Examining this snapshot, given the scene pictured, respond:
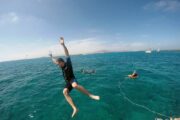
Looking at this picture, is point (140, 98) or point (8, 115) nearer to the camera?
point (8, 115)

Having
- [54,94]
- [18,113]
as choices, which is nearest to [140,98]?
[54,94]

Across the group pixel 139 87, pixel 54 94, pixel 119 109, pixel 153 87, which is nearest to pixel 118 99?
pixel 119 109

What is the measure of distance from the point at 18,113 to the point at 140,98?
16.3 meters

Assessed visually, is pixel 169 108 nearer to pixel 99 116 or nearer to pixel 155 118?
pixel 155 118

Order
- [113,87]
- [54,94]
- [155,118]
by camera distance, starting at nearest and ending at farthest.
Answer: [155,118], [54,94], [113,87]

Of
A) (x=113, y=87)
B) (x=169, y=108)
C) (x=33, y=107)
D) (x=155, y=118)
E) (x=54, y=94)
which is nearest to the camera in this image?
(x=155, y=118)

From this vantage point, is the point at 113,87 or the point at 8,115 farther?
the point at 113,87

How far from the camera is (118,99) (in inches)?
778

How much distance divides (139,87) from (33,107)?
17.3 meters

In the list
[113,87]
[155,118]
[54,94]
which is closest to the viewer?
[155,118]

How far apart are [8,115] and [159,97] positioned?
66.3ft

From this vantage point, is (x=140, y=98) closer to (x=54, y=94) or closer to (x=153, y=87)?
(x=153, y=87)

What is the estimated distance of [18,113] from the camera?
17.7 m

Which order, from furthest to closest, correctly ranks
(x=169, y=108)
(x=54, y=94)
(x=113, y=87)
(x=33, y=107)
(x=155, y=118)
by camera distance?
(x=113, y=87)
(x=54, y=94)
(x=33, y=107)
(x=169, y=108)
(x=155, y=118)
